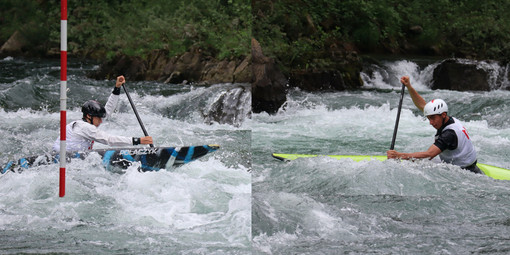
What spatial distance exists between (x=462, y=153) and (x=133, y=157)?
2.01 metres

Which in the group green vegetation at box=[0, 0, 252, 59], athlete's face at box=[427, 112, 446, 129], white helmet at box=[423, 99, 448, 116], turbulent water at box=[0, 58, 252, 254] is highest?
green vegetation at box=[0, 0, 252, 59]

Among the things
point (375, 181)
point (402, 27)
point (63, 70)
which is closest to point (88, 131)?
point (63, 70)

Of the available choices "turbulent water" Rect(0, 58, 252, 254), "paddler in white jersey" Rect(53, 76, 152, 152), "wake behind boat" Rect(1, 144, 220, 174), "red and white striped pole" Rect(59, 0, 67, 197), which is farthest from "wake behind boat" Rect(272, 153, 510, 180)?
"red and white striped pole" Rect(59, 0, 67, 197)

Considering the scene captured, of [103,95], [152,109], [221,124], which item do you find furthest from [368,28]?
[103,95]

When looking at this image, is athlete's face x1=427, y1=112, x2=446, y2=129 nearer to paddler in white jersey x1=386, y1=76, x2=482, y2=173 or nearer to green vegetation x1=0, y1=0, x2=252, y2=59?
paddler in white jersey x1=386, y1=76, x2=482, y2=173

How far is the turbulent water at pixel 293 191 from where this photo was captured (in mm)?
2461

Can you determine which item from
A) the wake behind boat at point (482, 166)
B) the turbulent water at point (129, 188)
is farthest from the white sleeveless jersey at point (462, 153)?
the turbulent water at point (129, 188)

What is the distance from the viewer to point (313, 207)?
2.68 meters

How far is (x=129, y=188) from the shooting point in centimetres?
337

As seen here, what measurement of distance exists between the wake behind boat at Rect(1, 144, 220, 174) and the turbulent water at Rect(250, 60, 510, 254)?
51 centimetres

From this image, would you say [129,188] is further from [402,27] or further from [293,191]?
[402,27]

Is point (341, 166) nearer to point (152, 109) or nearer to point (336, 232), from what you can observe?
point (336, 232)

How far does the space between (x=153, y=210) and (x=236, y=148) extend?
4.03 feet

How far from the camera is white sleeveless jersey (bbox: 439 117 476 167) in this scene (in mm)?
3139
